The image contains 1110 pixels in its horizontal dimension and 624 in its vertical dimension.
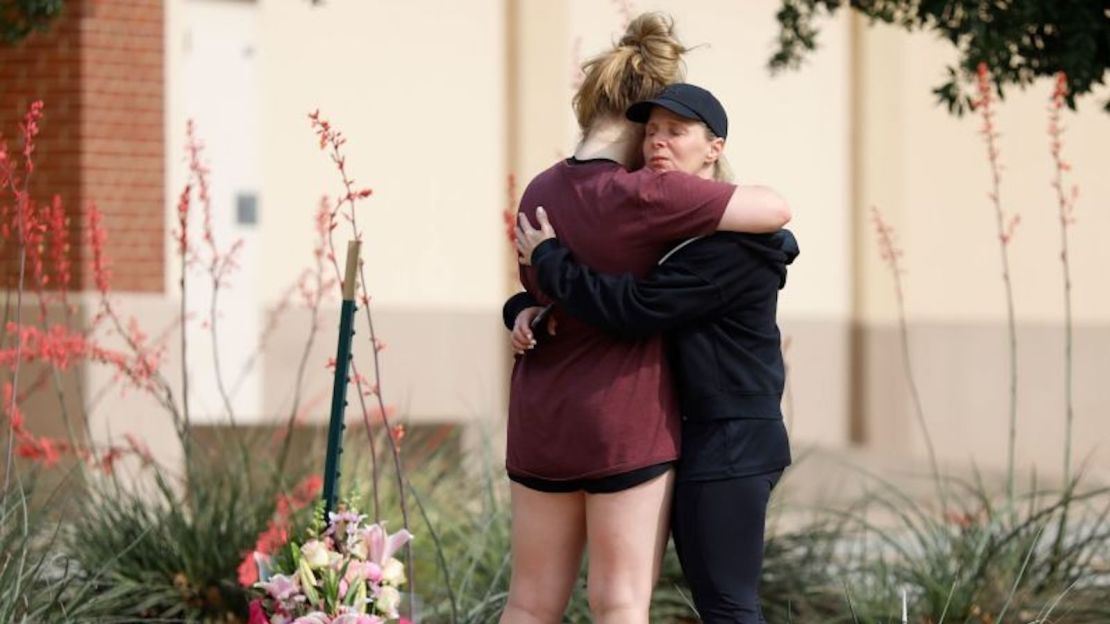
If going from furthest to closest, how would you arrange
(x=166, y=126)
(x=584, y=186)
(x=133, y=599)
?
(x=166, y=126), (x=133, y=599), (x=584, y=186)

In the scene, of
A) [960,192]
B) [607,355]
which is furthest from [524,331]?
[960,192]

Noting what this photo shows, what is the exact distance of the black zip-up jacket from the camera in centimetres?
449

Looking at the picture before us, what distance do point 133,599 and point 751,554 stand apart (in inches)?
94.8

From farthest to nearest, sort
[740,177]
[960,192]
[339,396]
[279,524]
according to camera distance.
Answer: [960,192] → [740,177] → [279,524] → [339,396]

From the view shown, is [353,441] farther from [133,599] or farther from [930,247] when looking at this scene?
[930,247]

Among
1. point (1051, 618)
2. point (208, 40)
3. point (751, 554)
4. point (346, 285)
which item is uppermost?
point (208, 40)

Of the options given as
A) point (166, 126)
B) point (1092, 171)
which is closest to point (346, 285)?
point (166, 126)

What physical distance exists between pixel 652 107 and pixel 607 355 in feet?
1.71

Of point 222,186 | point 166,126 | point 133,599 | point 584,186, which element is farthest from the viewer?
point 222,186

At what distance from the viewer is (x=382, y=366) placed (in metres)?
14.1

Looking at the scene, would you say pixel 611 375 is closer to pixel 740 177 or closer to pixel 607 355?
pixel 607 355

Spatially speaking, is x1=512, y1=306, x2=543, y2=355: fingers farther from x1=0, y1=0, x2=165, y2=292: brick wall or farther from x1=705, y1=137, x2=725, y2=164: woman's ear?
x1=0, y1=0, x2=165, y2=292: brick wall

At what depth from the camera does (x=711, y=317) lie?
4582 millimetres

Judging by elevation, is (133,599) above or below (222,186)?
below
